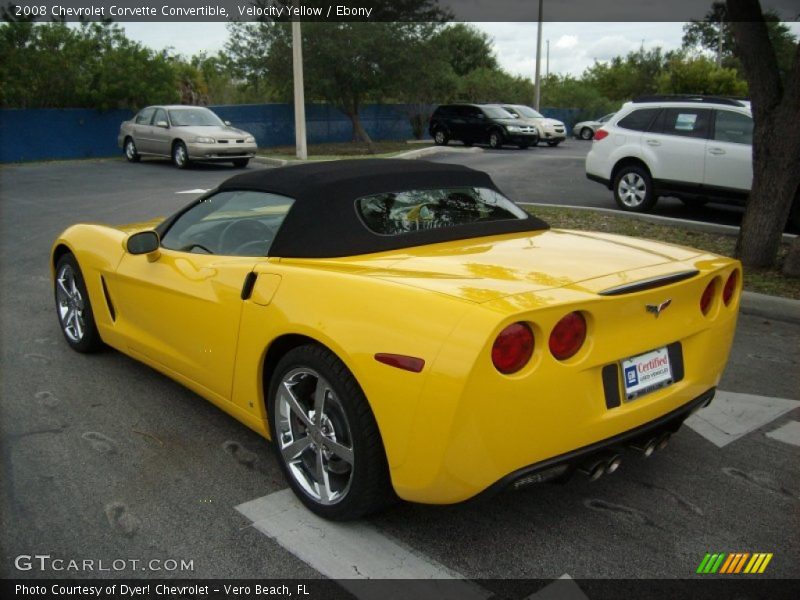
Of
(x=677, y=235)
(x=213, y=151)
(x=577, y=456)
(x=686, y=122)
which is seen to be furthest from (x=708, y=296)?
(x=213, y=151)

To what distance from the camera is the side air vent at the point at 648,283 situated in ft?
8.87

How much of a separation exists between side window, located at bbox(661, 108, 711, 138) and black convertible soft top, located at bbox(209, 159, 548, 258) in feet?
24.3

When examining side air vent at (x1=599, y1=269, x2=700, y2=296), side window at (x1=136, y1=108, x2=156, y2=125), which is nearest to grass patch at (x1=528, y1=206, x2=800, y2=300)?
side air vent at (x1=599, y1=269, x2=700, y2=296)

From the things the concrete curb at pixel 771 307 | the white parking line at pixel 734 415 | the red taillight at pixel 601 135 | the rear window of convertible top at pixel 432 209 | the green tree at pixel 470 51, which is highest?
the green tree at pixel 470 51

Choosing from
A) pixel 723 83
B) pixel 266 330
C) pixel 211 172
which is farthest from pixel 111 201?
pixel 723 83

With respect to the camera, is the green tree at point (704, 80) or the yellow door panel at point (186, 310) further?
the green tree at point (704, 80)

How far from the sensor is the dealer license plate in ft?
9.11

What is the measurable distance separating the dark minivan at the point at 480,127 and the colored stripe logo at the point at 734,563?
945 inches

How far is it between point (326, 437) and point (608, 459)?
3.66 feet

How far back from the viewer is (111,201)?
12750 mm

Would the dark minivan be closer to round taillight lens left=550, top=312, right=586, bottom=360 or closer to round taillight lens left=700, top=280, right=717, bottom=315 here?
round taillight lens left=700, top=280, right=717, bottom=315

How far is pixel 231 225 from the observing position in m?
3.86

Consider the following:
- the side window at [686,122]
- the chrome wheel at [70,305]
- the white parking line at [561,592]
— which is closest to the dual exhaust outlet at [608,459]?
the white parking line at [561,592]

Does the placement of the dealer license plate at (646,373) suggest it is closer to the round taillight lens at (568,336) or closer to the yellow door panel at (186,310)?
the round taillight lens at (568,336)
